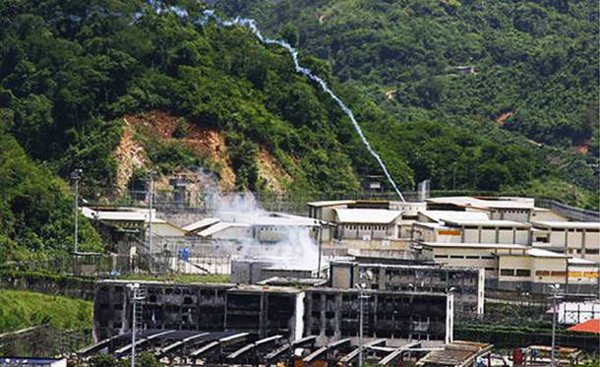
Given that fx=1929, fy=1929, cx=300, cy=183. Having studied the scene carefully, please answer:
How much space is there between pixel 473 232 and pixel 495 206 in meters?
9.83

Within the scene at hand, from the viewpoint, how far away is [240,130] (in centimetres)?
8644

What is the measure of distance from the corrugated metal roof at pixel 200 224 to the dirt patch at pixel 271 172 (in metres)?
7.93

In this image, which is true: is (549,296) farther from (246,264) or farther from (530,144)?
(530,144)

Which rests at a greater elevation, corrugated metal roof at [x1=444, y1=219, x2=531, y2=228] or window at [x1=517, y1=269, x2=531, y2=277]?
corrugated metal roof at [x1=444, y1=219, x2=531, y2=228]

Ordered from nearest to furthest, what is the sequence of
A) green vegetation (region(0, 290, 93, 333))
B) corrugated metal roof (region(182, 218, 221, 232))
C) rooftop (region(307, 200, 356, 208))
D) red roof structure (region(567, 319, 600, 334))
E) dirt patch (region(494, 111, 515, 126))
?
green vegetation (region(0, 290, 93, 333)) < red roof structure (region(567, 319, 600, 334)) < corrugated metal roof (region(182, 218, 221, 232)) < rooftop (region(307, 200, 356, 208)) < dirt patch (region(494, 111, 515, 126))

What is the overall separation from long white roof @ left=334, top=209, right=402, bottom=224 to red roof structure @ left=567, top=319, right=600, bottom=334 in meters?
18.9

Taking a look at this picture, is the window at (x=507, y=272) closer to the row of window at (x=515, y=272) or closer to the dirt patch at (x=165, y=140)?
the row of window at (x=515, y=272)

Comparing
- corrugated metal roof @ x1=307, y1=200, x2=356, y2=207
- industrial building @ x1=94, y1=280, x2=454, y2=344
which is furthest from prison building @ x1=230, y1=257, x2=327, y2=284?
corrugated metal roof @ x1=307, y1=200, x2=356, y2=207

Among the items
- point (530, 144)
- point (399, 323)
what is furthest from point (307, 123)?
point (399, 323)

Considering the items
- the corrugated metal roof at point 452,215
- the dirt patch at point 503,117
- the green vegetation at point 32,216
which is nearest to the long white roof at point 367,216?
the corrugated metal roof at point 452,215

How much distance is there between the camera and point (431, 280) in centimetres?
6100

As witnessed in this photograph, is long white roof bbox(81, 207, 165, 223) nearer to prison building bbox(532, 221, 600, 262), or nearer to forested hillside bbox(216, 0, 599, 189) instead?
prison building bbox(532, 221, 600, 262)

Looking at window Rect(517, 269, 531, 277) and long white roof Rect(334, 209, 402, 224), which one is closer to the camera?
window Rect(517, 269, 531, 277)

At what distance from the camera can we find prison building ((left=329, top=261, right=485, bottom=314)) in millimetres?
60375
